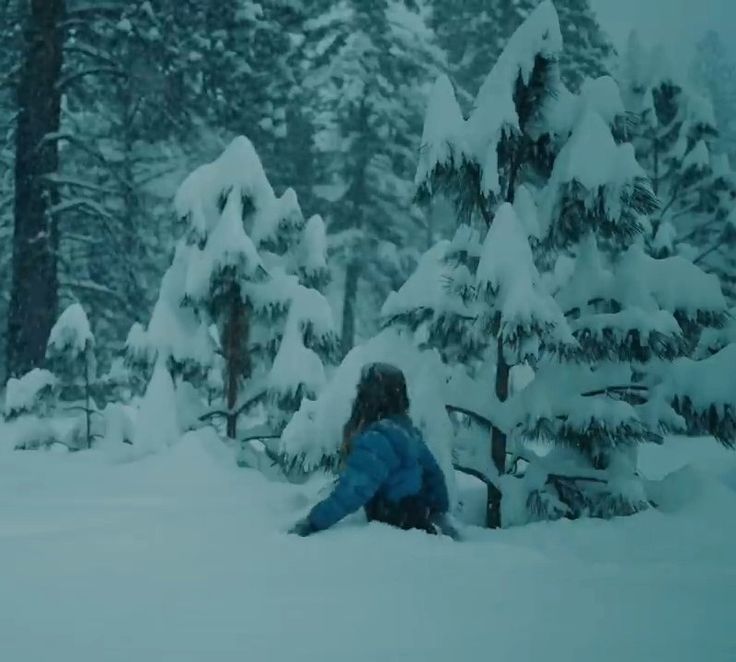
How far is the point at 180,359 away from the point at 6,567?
182 inches

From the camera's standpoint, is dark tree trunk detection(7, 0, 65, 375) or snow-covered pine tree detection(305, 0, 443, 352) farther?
snow-covered pine tree detection(305, 0, 443, 352)

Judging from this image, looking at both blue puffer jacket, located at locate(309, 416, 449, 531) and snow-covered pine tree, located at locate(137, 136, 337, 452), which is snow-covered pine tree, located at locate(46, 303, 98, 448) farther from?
blue puffer jacket, located at locate(309, 416, 449, 531)

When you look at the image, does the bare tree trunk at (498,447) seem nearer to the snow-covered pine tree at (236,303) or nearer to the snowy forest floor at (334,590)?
the snowy forest floor at (334,590)

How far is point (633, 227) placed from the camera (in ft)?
19.4

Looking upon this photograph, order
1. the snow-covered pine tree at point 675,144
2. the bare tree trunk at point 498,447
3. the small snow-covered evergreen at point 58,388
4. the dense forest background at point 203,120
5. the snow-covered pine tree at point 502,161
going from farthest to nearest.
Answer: the snow-covered pine tree at point 675,144 < the dense forest background at point 203,120 < the small snow-covered evergreen at point 58,388 < the bare tree trunk at point 498,447 < the snow-covered pine tree at point 502,161

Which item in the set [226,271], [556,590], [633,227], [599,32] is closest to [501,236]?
[633,227]

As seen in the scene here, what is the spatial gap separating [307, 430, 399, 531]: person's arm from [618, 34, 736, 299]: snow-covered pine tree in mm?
12956

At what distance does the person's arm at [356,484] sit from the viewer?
3.97 meters

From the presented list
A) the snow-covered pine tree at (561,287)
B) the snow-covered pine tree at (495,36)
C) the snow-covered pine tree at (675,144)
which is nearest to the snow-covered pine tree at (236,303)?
the snow-covered pine tree at (561,287)

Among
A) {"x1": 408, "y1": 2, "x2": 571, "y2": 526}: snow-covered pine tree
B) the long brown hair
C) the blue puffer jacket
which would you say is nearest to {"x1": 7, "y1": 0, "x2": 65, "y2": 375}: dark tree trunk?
{"x1": 408, "y1": 2, "x2": 571, "y2": 526}: snow-covered pine tree

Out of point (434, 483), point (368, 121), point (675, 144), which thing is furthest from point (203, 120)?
point (368, 121)

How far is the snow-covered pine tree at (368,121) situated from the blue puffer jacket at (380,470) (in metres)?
17.1

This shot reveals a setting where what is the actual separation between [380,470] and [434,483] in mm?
623

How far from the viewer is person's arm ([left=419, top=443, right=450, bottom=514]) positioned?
14.6ft
